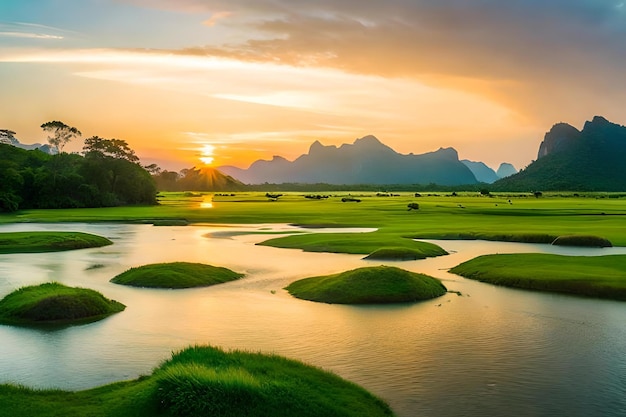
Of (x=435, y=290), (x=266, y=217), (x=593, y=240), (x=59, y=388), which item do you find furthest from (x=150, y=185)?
(x=59, y=388)

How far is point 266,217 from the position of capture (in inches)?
4756

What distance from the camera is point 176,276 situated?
144 ft

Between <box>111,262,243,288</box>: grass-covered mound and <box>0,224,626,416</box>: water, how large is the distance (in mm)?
1470

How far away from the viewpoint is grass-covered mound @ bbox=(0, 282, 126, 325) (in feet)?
102

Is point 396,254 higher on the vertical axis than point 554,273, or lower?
lower

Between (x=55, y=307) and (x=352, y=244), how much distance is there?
129 ft

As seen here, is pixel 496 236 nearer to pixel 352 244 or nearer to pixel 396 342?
pixel 352 244

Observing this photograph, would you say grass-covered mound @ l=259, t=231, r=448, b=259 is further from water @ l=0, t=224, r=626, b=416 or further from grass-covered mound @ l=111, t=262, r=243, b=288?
grass-covered mound @ l=111, t=262, r=243, b=288

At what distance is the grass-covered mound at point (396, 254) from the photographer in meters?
56.2

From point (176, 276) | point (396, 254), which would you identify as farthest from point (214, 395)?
point (396, 254)

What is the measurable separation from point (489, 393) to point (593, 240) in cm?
5243

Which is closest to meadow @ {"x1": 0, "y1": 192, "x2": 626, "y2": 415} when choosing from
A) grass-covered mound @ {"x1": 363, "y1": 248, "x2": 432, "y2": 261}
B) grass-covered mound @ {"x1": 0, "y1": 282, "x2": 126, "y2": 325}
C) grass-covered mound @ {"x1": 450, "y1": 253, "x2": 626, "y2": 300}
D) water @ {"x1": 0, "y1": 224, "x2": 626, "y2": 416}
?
grass-covered mound @ {"x1": 363, "y1": 248, "x2": 432, "y2": 261}

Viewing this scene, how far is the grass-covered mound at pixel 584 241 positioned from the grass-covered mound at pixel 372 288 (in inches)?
1321

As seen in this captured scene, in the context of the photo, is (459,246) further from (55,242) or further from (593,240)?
(55,242)
